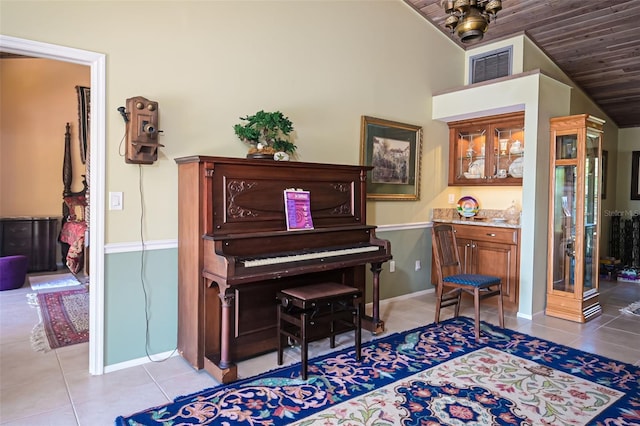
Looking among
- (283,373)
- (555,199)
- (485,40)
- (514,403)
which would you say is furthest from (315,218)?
(485,40)

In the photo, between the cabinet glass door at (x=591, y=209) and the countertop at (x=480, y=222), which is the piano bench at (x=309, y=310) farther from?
the cabinet glass door at (x=591, y=209)

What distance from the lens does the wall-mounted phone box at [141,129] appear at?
281 cm

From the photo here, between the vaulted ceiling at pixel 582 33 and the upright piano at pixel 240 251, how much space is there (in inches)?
113

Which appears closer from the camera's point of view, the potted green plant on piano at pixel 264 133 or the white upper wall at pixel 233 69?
the white upper wall at pixel 233 69

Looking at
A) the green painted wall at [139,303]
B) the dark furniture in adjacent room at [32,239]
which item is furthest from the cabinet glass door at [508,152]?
the dark furniture in adjacent room at [32,239]

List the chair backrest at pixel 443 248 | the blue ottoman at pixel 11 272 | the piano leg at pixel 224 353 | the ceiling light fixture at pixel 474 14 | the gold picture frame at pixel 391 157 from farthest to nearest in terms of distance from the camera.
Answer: the blue ottoman at pixel 11 272 < the gold picture frame at pixel 391 157 < the chair backrest at pixel 443 248 < the piano leg at pixel 224 353 < the ceiling light fixture at pixel 474 14

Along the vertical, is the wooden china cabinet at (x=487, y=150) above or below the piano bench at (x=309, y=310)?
above

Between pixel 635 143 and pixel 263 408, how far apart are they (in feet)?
24.4

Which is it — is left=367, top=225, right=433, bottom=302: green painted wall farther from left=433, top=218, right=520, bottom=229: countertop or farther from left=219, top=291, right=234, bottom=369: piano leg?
left=219, top=291, right=234, bottom=369: piano leg

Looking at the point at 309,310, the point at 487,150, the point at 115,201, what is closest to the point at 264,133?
the point at 115,201

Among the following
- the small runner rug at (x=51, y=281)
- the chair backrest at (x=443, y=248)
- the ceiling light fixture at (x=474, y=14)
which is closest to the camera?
the ceiling light fixture at (x=474, y=14)

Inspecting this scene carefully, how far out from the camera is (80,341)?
11.5 feet

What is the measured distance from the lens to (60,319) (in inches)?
159

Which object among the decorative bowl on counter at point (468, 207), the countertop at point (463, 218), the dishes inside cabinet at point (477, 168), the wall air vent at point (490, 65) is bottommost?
the countertop at point (463, 218)
